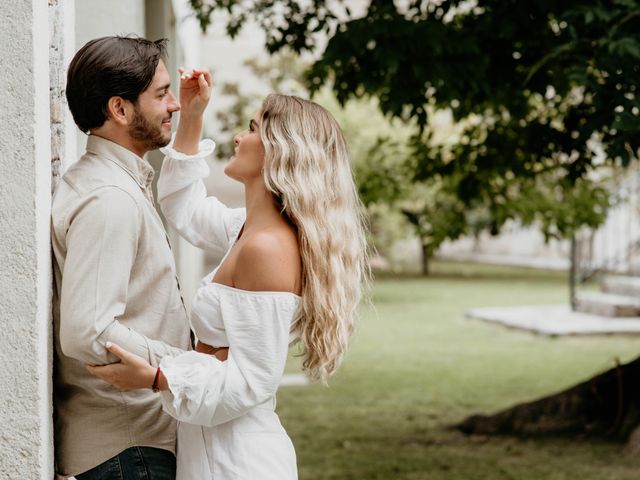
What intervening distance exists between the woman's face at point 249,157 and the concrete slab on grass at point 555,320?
12.6 metres

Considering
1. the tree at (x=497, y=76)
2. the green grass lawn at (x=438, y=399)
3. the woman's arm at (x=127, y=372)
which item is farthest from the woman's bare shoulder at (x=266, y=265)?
the tree at (x=497, y=76)

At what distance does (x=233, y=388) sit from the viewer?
229 cm

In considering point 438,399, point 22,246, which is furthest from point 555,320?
point 22,246

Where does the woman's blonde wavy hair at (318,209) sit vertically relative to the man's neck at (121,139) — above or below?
below

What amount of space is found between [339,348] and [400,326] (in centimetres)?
1379

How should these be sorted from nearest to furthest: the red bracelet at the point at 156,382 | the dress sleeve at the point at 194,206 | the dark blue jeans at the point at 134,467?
the red bracelet at the point at 156,382 < the dark blue jeans at the point at 134,467 < the dress sleeve at the point at 194,206

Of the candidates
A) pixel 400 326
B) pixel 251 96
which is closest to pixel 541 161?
pixel 400 326

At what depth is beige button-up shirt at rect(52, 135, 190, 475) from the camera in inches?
87.4

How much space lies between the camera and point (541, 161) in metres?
7.36

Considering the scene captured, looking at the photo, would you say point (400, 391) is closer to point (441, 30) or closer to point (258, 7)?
point (258, 7)

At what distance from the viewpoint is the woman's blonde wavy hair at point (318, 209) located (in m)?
2.42

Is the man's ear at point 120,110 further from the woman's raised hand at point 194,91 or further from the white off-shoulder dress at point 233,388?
the white off-shoulder dress at point 233,388

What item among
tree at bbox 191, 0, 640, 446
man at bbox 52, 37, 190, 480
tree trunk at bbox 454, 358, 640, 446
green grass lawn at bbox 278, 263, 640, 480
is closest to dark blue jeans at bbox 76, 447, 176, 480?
man at bbox 52, 37, 190, 480

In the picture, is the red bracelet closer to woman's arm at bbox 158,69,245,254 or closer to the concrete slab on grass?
woman's arm at bbox 158,69,245,254
